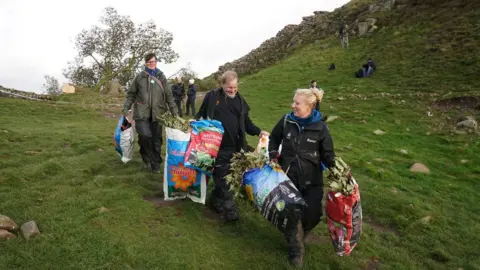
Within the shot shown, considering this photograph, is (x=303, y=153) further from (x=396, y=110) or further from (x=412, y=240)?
(x=396, y=110)

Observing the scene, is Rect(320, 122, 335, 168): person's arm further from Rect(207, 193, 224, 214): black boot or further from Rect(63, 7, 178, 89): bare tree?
Rect(63, 7, 178, 89): bare tree

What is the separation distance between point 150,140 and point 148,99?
822 mm

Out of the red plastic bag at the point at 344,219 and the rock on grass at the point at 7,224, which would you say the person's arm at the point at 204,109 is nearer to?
the red plastic bag at the point at 344,219

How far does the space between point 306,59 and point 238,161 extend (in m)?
29.1

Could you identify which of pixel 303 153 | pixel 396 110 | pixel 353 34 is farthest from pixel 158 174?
pixel 353 34

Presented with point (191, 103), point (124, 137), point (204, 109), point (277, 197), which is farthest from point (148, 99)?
point (191, 103)

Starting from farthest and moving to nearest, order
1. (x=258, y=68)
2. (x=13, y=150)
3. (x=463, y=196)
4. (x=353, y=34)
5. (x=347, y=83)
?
1. (x=258, y=68)
2. (x=353, y=34)
3. (x=347, y=83)
4. (x=13, y=150)
5. (x=463, y=196)

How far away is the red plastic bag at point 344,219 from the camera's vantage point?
3.84 metres

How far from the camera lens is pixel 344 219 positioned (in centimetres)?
388

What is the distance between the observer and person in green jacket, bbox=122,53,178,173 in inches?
254

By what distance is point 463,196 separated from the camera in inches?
295

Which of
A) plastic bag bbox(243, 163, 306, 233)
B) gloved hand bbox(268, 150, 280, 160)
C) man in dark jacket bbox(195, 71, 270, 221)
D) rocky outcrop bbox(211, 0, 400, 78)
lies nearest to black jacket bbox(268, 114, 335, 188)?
gloved hand bbox(268, 150, 280, 160)

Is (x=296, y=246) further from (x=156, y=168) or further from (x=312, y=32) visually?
(x=312, y=32)

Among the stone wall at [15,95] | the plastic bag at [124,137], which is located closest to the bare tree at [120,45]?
the stone wall at [15,95]
